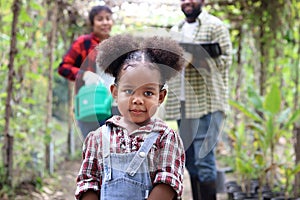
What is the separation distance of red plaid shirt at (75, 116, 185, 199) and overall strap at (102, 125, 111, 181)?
0.01 m

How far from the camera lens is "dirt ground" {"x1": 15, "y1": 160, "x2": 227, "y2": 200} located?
3881mm

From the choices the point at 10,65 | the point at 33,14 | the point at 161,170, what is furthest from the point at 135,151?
the point at 33,14

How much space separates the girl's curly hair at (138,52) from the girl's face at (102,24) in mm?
1713

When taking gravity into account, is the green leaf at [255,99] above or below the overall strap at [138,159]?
above

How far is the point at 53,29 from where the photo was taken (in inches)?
197

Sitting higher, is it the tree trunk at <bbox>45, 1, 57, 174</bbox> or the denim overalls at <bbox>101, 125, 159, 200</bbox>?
the tree trunk at <bbox>45, 1, 57, 174</bbox>

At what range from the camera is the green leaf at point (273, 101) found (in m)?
3.45

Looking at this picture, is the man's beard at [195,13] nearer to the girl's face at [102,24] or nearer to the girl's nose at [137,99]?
the girl's face at [102,24]

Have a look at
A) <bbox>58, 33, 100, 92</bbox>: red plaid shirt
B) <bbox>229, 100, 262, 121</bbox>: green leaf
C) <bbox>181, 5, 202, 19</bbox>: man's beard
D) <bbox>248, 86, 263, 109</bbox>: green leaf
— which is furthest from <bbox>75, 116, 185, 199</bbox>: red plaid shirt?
<bbox>248, 86, 263, 109</bbox>: green leaf

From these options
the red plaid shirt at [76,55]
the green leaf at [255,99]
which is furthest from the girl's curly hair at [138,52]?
the green leaf at [255,99]

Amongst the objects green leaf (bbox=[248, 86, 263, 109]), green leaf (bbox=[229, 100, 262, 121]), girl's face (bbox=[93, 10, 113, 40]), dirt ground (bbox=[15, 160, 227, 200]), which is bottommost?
dirt ground (bbox=[15, 160, 227, 200])

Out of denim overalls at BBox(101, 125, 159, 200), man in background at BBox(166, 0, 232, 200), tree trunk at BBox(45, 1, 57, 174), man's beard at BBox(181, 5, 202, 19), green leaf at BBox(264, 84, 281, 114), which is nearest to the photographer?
denim overalls at BBox(101, 125, 159, 200)

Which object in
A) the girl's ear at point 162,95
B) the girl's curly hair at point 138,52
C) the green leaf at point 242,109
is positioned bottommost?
the girl's ear at point 162,95

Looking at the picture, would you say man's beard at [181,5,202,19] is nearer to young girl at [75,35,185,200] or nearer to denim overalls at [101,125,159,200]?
young girl at [75,35,185,200]
